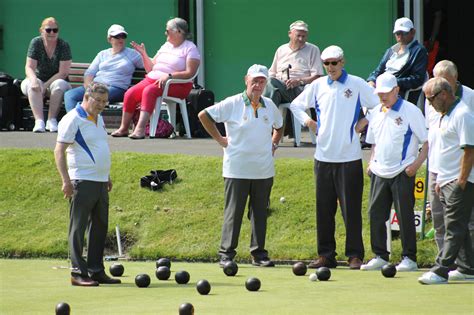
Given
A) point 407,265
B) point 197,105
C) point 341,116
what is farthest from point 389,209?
point 197,105

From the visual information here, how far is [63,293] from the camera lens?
35.7 ft

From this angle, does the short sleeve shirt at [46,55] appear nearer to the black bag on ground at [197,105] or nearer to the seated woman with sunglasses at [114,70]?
the seated woman with sunglasses at [114,70]

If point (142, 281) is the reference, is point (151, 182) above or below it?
below

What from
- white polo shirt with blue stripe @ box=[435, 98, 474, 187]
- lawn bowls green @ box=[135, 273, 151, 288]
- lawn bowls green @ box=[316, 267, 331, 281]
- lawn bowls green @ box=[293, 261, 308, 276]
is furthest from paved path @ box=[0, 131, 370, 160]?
lawn bowls green @ box=[135, 273, 151, 288]

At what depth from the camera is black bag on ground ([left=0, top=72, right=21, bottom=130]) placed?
1912 cm

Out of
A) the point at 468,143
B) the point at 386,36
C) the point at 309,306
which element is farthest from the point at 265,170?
the point at 386,36

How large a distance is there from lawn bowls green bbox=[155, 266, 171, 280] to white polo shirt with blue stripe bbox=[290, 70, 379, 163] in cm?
215

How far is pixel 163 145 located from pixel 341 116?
481 centimetres

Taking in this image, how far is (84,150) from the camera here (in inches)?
460

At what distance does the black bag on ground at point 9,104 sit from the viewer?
19.1 m

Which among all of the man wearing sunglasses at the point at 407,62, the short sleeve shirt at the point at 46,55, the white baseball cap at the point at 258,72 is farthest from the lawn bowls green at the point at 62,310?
the short sleeve shirt at the point at 46,55

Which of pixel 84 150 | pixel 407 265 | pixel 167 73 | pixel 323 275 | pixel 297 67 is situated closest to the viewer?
pixel 323 275

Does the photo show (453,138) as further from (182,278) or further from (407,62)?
(407,62)

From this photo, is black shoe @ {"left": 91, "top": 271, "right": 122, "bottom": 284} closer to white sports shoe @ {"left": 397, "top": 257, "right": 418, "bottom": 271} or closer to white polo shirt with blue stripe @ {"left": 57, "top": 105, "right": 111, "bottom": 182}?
white polo shirt with blue stripe @ {"left": 57, "top": 105, "right": 111, "bottom": 182}
